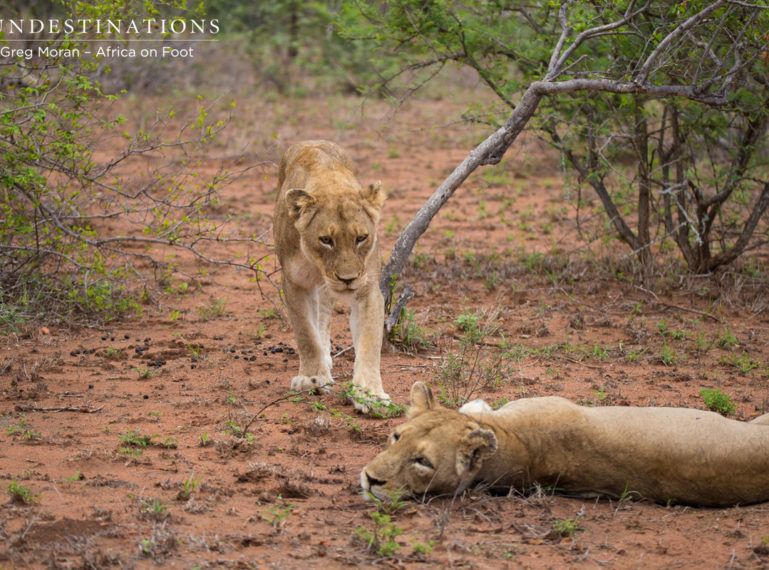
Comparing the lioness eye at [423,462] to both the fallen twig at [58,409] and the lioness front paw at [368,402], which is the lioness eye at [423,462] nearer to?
the lioness front paw at [368,402]

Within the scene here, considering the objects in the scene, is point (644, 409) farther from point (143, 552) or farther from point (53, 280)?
point (53, 280)

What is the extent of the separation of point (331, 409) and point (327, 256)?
986 mm

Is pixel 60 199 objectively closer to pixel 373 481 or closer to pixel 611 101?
pixel 373 481

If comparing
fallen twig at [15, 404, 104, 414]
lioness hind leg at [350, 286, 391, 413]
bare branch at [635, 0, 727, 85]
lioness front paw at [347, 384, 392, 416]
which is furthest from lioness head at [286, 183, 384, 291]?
bare branch at [635, 0, 727, 85]

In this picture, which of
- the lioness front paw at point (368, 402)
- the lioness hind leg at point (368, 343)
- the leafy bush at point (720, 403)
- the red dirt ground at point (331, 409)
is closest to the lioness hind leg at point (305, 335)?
the red dirt ground at point (331, 409)

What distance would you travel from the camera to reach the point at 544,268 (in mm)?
9633

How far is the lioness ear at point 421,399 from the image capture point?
4.54 m

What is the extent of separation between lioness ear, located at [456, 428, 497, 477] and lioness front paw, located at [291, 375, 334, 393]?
1.93 meters

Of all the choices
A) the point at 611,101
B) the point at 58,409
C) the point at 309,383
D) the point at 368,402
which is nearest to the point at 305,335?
the point at 309,383

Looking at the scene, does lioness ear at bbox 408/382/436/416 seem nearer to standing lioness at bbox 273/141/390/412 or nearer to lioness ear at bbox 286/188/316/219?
standing lioness at bbox 273/141/390/412

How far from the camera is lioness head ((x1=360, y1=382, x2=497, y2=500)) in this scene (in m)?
4.11

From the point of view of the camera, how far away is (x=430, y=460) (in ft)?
13.5

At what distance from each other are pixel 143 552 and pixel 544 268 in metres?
6.87

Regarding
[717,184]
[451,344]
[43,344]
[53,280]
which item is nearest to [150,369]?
[43,344]
